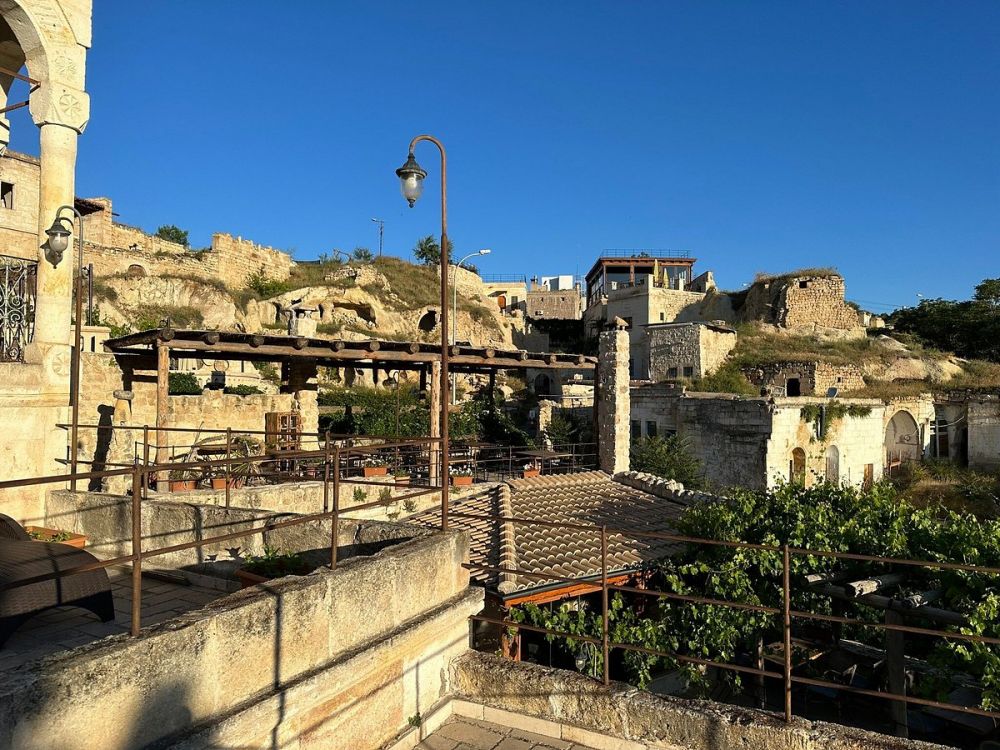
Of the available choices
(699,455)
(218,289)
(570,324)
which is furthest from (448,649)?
(570,324)

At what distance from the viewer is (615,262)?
60500mm

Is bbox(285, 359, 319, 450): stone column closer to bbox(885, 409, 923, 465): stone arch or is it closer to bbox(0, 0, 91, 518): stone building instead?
bbox(0, 0, 91, 518): stone building

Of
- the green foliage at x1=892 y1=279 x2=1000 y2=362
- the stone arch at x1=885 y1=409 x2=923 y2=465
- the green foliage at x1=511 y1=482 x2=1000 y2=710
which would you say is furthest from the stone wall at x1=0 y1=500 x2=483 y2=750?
the green foliage at x1=892 y1=279 x2=1000 y2=362

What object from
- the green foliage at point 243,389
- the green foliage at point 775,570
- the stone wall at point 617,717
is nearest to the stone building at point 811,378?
the green foliage at point 243,389

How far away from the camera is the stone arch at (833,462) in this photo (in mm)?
22391

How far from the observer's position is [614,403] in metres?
16.1

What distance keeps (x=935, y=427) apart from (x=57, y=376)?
105 feet

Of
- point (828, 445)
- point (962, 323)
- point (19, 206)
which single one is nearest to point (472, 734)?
point (828, 445)

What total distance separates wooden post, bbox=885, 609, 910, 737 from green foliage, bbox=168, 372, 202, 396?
22687 mm

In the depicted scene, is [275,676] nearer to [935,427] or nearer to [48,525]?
[48,525]

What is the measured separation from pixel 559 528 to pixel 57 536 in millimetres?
6666

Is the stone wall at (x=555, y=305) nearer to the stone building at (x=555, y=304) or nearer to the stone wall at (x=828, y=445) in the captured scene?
the stone building at (x=555, y=304)

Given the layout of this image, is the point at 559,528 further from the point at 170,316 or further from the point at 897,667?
the point at 170,316

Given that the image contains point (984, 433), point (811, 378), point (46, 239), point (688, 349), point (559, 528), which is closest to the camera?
point (46, 239)
